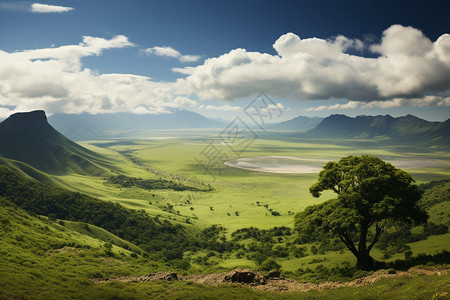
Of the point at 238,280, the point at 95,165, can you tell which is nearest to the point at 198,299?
the point at 238,280

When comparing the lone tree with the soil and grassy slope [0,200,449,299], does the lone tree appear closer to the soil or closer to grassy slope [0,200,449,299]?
the soil

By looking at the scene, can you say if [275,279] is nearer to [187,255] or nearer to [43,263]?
[43,263]

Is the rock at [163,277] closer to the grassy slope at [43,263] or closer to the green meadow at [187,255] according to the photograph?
the green meadow at [187,255]

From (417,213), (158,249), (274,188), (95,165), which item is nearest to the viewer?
(417,213)

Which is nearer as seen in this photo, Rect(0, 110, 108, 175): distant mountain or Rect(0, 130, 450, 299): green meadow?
Rect(0, 130, 450, 299): green meadow

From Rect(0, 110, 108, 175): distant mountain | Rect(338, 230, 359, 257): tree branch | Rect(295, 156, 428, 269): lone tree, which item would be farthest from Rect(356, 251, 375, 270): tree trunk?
Rect(0, 110, 108, 175): distant mountain

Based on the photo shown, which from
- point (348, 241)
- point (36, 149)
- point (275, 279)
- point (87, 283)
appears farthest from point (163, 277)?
point (36, 149)

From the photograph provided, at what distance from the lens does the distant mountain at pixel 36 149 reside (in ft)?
552

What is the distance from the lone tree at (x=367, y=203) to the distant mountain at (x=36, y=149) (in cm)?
18044

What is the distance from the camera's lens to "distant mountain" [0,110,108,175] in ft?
552

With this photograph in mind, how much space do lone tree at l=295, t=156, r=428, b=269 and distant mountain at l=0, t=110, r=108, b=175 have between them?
180 meters

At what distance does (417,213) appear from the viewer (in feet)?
87.6

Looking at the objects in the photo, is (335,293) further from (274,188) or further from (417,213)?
(274,188)

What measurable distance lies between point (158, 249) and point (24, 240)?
3270 cm
